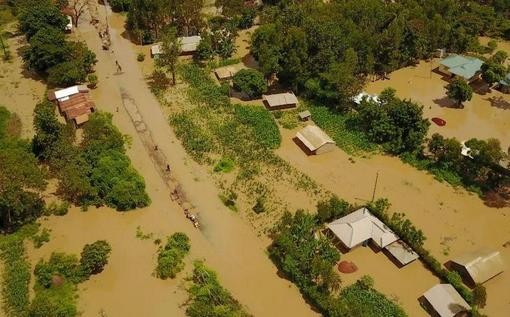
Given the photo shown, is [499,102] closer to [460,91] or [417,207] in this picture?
[460,91]

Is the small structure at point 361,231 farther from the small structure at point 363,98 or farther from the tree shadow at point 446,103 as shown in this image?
the tree shadow at point 446,103

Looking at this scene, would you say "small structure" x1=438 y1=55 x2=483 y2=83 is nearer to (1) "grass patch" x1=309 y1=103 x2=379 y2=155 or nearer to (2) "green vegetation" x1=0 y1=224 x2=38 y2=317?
(1) "grass patch" x1=309 y1=103 x2=379 y2=155

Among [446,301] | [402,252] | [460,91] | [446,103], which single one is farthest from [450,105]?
[446,301]

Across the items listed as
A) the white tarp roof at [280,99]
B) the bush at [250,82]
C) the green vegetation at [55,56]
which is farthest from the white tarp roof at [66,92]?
the white tarp roof at [280,99]

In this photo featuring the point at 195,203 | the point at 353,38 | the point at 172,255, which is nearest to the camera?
the point at 172,255

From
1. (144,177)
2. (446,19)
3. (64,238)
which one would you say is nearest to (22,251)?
(64,238)

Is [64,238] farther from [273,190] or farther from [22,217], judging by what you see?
[273,190]
